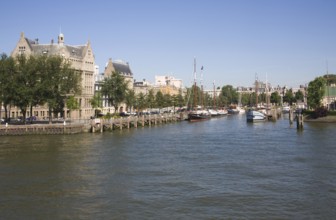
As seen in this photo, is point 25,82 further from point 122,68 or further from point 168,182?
point 122,68

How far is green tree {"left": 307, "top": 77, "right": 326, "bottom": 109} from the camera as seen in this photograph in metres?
144

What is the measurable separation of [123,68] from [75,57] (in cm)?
5746

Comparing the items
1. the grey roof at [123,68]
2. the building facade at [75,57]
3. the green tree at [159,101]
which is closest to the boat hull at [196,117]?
the green tree at [159,101]

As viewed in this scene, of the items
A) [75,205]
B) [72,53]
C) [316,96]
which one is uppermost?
[72,53]

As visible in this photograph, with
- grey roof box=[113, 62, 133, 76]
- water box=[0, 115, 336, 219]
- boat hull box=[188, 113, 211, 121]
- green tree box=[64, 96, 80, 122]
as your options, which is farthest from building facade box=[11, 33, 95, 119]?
water box=[0, 115, 336, 219]

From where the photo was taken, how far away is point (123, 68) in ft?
617

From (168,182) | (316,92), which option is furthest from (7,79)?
(316,92)

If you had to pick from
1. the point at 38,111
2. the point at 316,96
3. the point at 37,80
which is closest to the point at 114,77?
the point at 38,111

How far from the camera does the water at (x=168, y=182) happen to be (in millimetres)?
30438

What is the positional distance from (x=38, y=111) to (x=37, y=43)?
2168cm

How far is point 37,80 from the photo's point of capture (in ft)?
302

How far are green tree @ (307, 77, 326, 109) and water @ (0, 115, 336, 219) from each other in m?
86.5

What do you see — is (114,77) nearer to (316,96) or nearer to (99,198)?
(316,96)

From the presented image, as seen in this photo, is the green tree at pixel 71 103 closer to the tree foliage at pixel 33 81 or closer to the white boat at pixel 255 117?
the tree foliage at pixel 33 81
